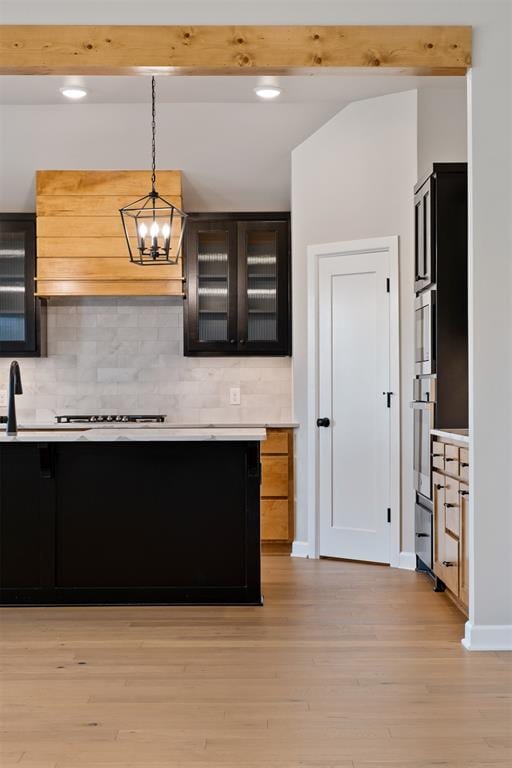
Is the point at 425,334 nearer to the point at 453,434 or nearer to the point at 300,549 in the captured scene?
the point at 453,434

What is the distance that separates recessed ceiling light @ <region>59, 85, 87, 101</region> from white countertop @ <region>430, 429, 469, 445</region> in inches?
121

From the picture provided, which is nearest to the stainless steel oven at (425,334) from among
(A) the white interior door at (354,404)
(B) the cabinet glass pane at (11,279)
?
(A) the white interior door at (354,404)

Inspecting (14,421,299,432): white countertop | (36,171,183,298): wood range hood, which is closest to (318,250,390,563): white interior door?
(14,421,299,432): white countertop

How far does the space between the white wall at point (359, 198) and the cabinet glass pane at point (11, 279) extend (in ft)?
7.01

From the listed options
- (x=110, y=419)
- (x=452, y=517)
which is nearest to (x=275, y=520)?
(x=110, y=419)

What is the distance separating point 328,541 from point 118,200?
2.87 metres

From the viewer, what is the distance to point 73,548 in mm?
4395

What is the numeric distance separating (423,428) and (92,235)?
2.87m

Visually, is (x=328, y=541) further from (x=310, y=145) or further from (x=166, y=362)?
(x=310, y=145)

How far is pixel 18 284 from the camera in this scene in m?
6.50

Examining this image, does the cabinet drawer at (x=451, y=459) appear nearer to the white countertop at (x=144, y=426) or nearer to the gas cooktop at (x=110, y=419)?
the white countertop at (x=144, y=426)

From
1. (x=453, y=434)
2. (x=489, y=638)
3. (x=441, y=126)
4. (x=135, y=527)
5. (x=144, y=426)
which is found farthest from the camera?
(x=144, y=426)

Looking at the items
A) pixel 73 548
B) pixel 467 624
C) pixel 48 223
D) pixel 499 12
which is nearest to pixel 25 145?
pixel 48 223

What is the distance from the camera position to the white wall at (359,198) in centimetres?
532
